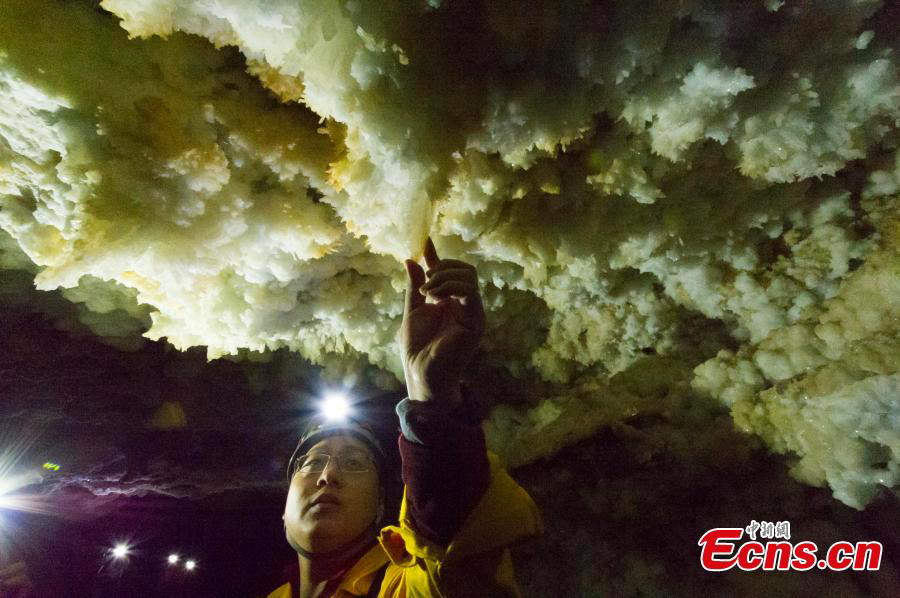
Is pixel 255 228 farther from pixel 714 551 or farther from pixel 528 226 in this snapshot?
pixel 714 551

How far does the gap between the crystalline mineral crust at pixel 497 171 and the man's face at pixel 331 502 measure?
1335mm

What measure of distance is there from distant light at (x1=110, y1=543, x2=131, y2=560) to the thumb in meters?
7.66

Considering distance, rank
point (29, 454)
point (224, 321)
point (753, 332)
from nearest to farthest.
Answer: point (224, 321) < point (753, 332) < point (29, 454)

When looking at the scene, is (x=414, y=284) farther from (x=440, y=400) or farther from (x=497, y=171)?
(x=497, y=171)

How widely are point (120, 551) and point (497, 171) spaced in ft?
27.2

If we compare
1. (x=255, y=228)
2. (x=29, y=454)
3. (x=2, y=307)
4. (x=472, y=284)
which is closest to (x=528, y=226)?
(x=472, y=284)

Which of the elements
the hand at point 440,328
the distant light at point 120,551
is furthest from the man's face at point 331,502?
the distant light at point 120,551

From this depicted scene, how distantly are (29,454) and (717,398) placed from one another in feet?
22.0

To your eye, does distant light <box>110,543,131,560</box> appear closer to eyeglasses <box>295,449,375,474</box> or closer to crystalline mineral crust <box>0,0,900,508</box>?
eyeglasses <box>295,449,375,474</box>

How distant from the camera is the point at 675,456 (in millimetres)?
3441

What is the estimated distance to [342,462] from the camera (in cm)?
418

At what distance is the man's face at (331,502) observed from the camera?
376 cm

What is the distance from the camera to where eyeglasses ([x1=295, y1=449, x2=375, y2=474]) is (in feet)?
13.6

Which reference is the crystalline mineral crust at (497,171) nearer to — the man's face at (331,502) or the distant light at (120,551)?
the man's face at (331,502)
